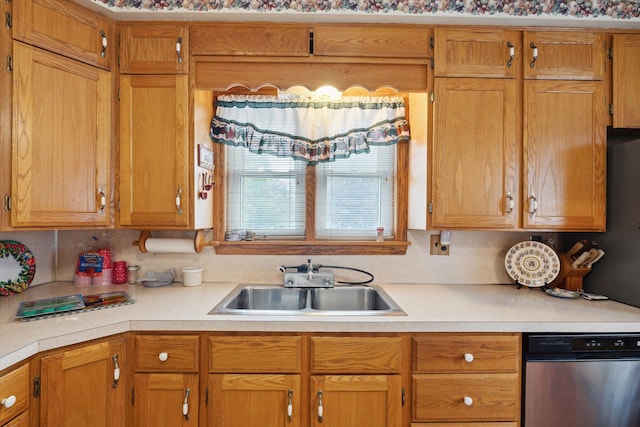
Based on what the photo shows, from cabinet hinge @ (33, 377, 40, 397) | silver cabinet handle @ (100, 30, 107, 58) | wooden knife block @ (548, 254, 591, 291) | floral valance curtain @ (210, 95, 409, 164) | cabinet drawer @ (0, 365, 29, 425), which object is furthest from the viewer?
floral valance curtain @ (210, 95, 409, 164)

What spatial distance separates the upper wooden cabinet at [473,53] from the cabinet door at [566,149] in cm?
17

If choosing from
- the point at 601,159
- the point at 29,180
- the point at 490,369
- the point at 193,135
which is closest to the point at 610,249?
the point at 601,159

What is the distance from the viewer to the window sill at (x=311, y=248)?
208 centimetres

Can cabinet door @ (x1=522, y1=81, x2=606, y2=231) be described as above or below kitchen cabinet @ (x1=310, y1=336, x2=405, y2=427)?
above

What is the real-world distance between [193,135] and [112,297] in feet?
2.95

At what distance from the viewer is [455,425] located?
1411 mm

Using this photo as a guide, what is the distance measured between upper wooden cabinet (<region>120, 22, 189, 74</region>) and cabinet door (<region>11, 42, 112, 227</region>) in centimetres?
14

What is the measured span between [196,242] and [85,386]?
32.4 inches

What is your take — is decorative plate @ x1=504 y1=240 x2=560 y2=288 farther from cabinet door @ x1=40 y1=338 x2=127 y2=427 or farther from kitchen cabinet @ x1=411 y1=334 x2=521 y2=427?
cabinet door @ x1=40 y1=338 x2=127 y2=427

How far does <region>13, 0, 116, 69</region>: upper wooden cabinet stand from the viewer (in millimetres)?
1423

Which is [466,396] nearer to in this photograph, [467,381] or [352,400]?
[467,381]

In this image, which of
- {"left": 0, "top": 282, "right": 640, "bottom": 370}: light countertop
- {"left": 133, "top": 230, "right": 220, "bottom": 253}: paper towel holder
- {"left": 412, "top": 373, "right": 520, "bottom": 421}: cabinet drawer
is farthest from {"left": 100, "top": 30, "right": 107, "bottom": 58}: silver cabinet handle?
{"left": 412, "top": 373, "right": 520, "bottom": 421}: cabinet drawer

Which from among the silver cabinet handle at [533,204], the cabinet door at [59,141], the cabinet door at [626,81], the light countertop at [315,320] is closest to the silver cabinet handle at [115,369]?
the light countertop at [315,320]

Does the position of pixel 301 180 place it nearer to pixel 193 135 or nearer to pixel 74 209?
pixel 193 135
